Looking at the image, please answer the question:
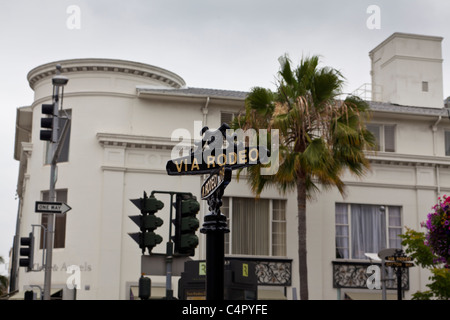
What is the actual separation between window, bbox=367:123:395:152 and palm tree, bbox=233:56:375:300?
5791 mm

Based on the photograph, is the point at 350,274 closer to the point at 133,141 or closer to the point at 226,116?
the point at 226,116

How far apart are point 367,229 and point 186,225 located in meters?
19.8

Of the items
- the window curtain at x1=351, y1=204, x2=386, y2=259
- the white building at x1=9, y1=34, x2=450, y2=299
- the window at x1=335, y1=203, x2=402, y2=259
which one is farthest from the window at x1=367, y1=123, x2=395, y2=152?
the window curtain at x1=351, y1=204, x2=386, y2=259

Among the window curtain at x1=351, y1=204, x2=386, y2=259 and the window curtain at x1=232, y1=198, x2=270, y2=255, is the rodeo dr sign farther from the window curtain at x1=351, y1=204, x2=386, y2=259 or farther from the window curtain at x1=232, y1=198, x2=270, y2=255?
the window curtain at x1=351, y1=204, x2=386, y2=259

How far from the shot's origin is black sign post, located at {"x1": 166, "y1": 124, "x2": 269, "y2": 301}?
612 cm

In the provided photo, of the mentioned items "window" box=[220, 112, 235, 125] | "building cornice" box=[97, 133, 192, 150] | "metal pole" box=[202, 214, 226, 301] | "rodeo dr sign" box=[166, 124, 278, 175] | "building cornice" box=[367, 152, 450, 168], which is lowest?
"metal pole" box=[202, 214, 226, 301]

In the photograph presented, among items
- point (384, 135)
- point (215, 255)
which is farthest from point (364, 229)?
point (215, 255)

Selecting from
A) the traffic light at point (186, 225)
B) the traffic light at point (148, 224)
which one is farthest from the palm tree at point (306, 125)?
the traffic light at point (186, 225)

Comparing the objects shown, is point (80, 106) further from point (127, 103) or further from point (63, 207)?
point (63, 207)

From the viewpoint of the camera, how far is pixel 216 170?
6559 millimetres

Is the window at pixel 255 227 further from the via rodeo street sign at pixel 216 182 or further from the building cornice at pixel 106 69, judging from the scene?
the via rodeo street sign at pixel 216 182

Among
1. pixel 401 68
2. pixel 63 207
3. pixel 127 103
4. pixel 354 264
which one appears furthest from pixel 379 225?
pixel 63 207

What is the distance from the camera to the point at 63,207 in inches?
698
